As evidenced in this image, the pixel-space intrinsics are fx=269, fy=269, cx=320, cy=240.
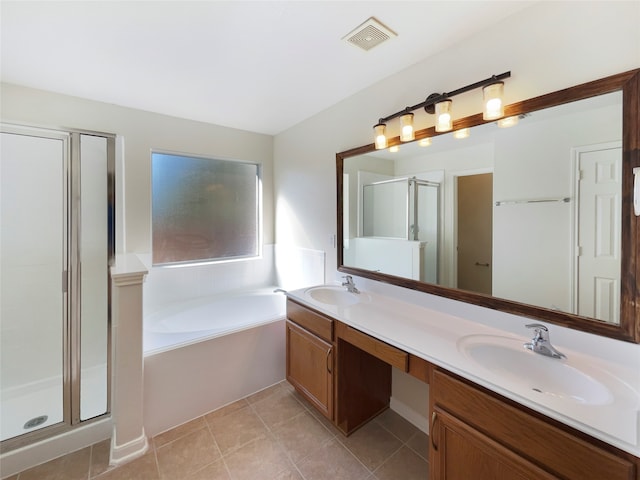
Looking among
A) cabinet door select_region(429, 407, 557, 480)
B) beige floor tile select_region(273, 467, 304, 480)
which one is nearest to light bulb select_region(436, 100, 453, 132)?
cabinet door select_region(429, 407, 557, 480)

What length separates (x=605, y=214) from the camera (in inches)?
43.1

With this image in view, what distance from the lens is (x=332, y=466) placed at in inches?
61.0

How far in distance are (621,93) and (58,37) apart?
2.70 m

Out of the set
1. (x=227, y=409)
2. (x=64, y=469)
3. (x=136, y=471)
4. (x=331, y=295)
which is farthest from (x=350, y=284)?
(x=64, y=469)

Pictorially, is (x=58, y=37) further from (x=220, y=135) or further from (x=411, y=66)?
(x=411, y=66)

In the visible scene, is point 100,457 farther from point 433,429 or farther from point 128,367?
point 433,429

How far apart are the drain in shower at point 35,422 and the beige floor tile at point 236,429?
1039mm

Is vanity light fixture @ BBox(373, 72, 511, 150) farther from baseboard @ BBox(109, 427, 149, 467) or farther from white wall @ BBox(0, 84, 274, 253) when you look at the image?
baseboard @ BBox(109, 427, 149, 467)

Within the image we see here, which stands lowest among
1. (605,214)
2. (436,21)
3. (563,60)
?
(605,214)

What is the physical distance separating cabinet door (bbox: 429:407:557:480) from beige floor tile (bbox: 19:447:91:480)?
1898 millimetres

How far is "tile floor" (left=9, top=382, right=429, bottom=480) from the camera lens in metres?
1.51

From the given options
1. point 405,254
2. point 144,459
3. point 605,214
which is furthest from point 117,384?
point 605,214

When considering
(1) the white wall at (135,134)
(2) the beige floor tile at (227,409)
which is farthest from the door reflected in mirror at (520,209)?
(1) the white wall at (135,134)

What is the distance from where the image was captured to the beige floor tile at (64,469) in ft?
4.95
